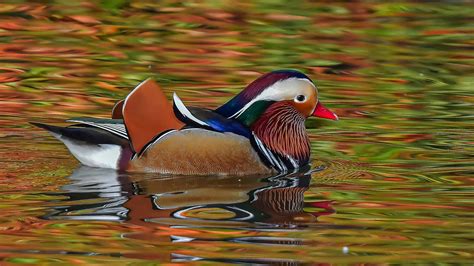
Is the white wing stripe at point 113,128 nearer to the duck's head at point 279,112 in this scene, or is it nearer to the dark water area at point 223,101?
the dark water area at point 223,101

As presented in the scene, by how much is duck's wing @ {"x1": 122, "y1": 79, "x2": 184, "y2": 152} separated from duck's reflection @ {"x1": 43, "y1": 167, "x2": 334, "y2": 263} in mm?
240

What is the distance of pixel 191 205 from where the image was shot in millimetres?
8391

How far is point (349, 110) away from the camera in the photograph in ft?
37.4

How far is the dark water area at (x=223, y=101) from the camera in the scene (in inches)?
295

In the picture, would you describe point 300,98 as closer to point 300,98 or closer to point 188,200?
point 300,98

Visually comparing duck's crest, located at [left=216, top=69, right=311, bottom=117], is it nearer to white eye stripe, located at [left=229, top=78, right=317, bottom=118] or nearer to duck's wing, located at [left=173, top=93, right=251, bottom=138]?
white eye stripe, located at [left=229, top=78, right=317, bottom=118]

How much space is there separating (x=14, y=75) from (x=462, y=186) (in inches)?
179

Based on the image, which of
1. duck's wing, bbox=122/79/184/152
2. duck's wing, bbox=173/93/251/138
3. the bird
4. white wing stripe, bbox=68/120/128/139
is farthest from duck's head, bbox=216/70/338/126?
white wing stripe, bbox=68/120/128/139

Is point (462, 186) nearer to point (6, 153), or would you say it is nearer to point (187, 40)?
point (6, 153)

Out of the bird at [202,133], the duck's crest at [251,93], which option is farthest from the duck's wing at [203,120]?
the duck's crest at [251,93]

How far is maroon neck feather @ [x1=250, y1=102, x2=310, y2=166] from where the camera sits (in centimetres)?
966

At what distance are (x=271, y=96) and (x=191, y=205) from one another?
147 cm

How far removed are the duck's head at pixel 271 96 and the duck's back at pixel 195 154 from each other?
32 cm

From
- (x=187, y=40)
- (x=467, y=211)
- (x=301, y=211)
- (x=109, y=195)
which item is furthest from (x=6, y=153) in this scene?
(x=187, y=40)
